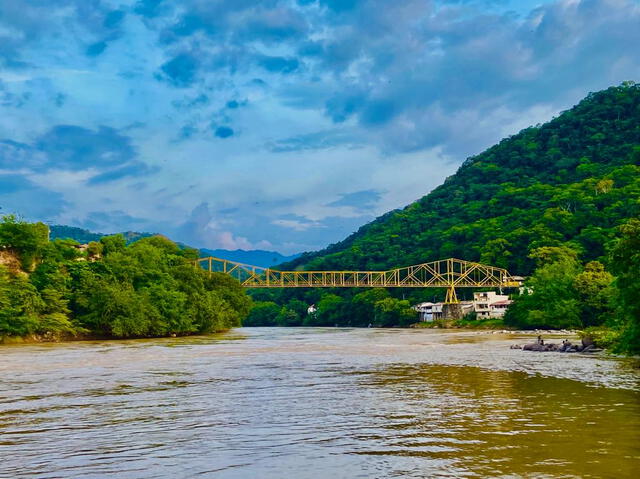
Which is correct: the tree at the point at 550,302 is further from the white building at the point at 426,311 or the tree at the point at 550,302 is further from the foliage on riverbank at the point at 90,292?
the foliage on riverbank at the point at 90,292

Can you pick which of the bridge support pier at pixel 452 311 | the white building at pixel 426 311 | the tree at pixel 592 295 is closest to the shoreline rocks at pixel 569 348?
the tree at pixel 592 295

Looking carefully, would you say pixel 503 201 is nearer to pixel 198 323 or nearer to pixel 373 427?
pixel 198 323

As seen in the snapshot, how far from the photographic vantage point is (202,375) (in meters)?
23.0

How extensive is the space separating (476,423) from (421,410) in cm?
195

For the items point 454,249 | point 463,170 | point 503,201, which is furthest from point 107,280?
point 463,170

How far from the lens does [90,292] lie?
57750 mm

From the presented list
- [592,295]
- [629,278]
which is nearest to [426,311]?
[592,295]

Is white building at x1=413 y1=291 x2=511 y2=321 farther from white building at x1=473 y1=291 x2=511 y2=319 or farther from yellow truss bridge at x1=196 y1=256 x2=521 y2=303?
yellow truss bridge at x1=196 y1=256 x2=521 y2=303

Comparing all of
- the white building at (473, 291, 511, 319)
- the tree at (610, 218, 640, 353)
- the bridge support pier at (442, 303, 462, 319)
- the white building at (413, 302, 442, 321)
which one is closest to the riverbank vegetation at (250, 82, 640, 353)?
the white building at (413, 302, 442, 321)

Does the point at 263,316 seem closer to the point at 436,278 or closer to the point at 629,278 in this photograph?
the point at 436,278

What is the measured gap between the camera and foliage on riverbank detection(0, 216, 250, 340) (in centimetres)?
5111

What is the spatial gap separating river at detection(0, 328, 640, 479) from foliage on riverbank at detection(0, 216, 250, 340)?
31.7m

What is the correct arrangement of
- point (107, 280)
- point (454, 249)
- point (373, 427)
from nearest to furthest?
1. point (373, 427)
2. point (107, 280)
3. point (454, 249)

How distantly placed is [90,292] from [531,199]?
9758cm
